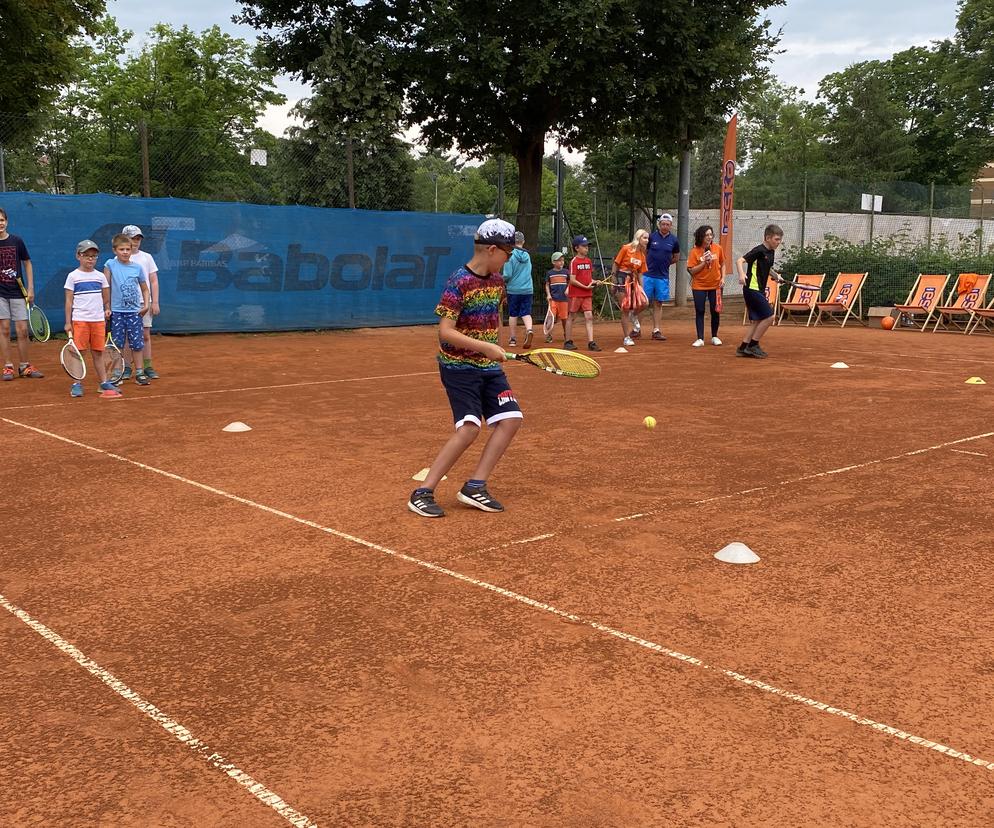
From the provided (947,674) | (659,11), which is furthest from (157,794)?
(659,11)

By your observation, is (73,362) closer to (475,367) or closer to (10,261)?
(10,261)

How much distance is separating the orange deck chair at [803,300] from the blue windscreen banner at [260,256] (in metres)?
7.63

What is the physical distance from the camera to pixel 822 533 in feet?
18.2

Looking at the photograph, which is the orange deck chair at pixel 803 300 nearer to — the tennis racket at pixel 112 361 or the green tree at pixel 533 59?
the green tree at pixel 533 59

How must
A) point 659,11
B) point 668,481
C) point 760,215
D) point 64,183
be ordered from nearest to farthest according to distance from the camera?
point 668,481
point 64,183
point 659,11
point 760,215

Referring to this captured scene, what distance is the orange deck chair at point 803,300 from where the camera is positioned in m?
22.1

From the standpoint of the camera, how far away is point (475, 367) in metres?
5.90

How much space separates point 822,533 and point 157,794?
13.1 feet

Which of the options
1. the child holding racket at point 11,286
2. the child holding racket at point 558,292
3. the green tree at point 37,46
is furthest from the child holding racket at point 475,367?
the green tree at point 37,46

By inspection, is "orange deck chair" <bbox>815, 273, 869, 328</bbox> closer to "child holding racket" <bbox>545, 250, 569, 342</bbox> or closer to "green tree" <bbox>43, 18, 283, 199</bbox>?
"child holding racket" <bbox>545, 250, 569, 342</bbox>

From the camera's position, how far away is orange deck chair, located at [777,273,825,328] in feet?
72.5

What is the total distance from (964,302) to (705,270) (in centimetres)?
821

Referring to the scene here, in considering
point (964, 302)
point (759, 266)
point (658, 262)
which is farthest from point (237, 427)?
point (964, 302)

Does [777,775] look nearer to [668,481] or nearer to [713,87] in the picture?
[668,481]
